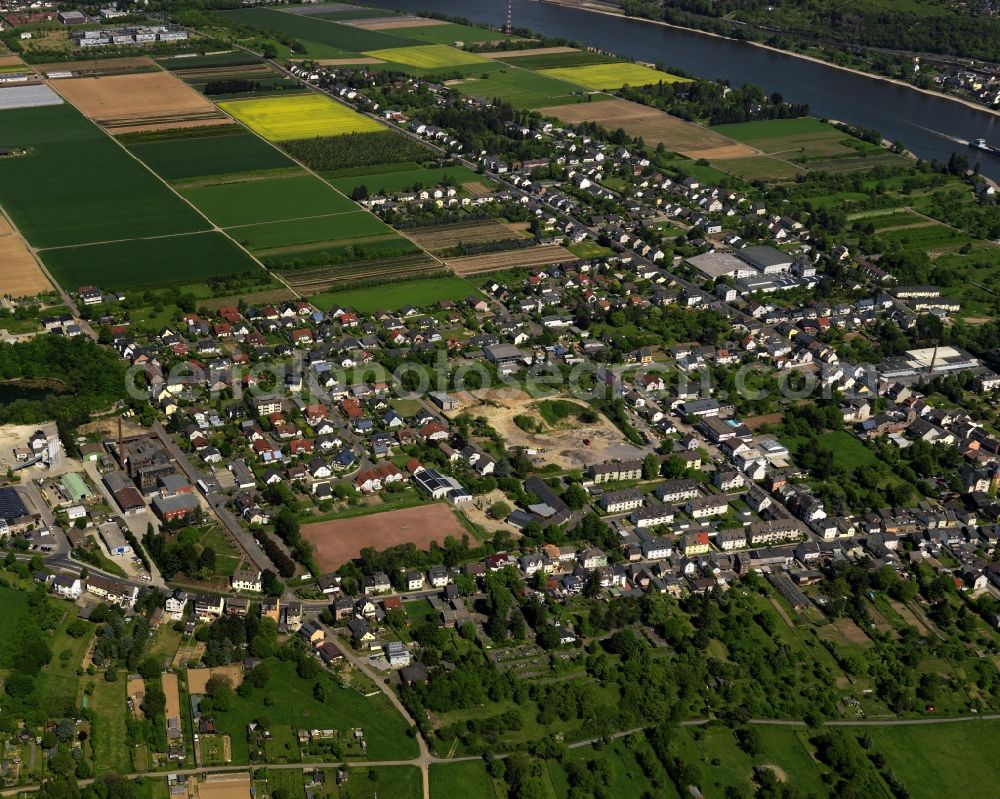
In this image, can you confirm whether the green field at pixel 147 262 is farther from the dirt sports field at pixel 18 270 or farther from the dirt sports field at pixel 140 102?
the dirt sports field at pixel 140 102

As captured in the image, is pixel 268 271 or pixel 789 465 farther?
pixel 268 271

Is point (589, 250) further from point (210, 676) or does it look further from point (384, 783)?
point (384, 783)

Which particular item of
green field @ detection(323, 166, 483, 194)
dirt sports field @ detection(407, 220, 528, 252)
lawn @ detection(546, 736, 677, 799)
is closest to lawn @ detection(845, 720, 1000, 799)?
lawn @ detection(546, 736, 677, 799)

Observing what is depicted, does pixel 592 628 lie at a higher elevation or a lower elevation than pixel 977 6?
lower

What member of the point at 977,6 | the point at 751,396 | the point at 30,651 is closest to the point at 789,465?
the point at 751,396

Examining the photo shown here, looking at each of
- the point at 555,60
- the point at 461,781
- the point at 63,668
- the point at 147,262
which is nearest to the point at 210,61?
the point at 555,60

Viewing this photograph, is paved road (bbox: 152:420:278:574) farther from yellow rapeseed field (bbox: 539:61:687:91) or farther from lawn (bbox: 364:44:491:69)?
lawn (bbox: 364:44:491:69)

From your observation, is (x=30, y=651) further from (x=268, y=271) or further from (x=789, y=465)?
(x=268, y=271)
